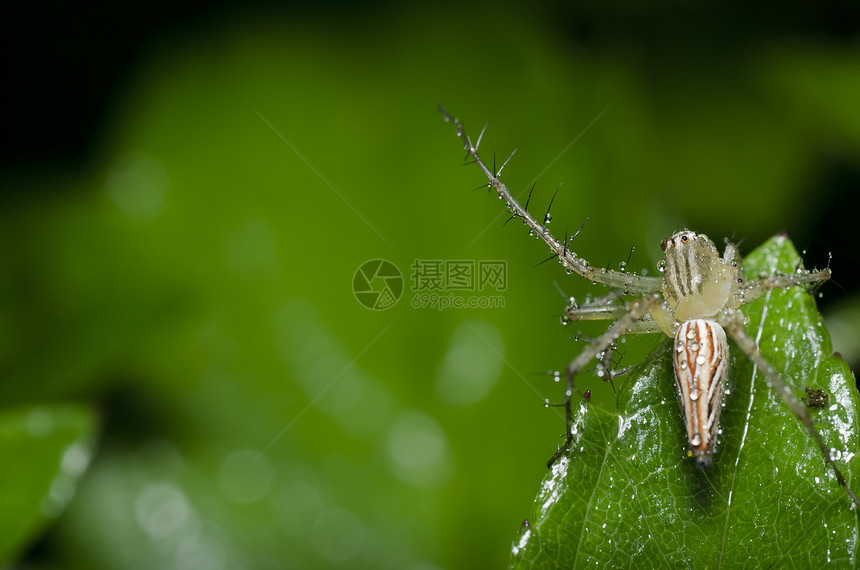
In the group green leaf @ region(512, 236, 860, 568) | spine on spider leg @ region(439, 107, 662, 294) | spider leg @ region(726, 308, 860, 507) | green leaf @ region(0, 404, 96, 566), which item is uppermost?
spine on spider leg @ region(439, 107, 662, 294)

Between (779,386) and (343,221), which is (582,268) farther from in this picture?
(343,221)

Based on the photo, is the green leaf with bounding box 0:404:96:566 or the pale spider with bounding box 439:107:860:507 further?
the green leaf with bounding box 0:404:96:566

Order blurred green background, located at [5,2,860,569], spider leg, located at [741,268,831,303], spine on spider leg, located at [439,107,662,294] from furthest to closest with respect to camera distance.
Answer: blurred green background, located at [5,2,860,569] → spine on spider leg, located at [439,107,662,294] → spider leg, located at [741,268,831,303]

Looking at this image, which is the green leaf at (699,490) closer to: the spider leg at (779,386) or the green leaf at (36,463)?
the spider leg at (779,386)

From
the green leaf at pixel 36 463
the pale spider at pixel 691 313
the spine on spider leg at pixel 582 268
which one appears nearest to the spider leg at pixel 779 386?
the pale spider at pixel 691 313

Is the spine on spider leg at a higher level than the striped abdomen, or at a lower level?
higher

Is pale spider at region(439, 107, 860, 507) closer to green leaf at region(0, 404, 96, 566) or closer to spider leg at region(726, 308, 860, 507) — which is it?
spider leg at region(726, 308, 860, 507)

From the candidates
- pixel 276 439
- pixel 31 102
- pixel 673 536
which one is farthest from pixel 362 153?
pixel 673 536

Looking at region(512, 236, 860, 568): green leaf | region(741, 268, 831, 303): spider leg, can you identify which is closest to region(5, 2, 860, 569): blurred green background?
region(741, 268, 831, 303): spider leg
